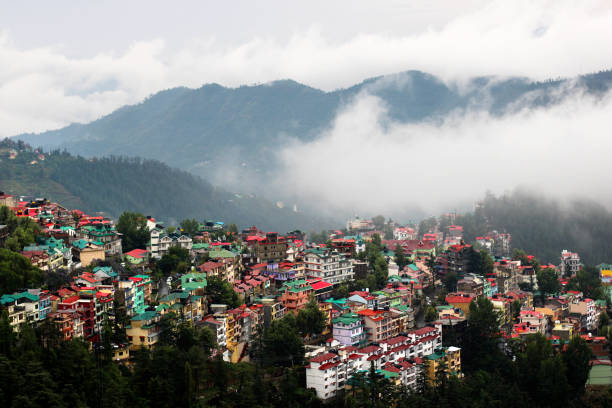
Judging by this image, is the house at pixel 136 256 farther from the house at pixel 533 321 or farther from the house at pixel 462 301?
the house at pixel 533 321

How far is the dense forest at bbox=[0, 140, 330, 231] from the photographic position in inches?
4104

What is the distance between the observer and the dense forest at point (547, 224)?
3462 inches

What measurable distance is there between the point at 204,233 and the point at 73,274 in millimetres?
18601

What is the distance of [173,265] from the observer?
40938 mm

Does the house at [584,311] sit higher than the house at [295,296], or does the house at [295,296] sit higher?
the house at [295,296]

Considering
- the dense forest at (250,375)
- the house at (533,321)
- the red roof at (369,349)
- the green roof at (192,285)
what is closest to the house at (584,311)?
the house at (533,321)

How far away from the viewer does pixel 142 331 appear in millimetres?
29500

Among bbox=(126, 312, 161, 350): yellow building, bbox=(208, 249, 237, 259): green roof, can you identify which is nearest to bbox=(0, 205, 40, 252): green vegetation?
bbox=(126, 312, 161, 350): yellow building

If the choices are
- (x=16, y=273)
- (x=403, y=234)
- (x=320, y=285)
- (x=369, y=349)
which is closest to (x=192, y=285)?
(x=320, y=285)

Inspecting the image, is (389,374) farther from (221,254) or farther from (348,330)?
(221,254)

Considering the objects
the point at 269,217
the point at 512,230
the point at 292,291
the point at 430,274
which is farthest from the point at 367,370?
the point at 269,217

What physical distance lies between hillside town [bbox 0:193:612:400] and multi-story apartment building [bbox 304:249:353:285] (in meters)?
0.09

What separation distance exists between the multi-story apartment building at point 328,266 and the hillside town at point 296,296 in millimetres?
87

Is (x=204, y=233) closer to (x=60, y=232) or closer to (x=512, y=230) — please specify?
(x=60, y=232)
